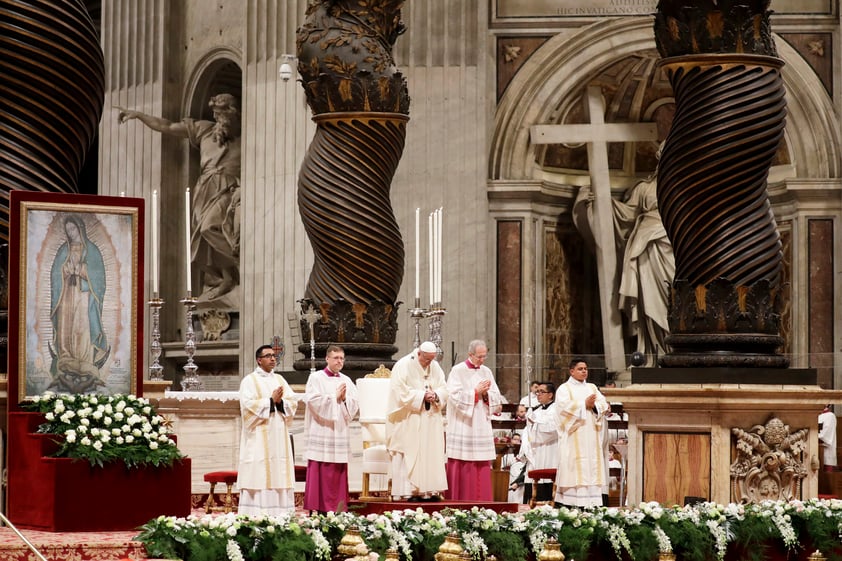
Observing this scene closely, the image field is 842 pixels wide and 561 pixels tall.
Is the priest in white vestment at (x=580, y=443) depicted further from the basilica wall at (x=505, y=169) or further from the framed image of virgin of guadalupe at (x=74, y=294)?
the basilica wall at (x=505, y=169)

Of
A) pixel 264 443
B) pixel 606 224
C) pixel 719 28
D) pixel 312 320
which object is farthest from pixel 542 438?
pixel 606 224

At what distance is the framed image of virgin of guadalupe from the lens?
940 cm

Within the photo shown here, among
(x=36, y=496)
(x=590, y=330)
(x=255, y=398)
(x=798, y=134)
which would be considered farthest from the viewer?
(x=590, y=330)

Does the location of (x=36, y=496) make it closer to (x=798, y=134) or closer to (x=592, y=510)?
(x=592, y=510)

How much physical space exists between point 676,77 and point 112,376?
12.7 ft

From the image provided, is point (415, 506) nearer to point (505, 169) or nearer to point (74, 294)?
point (74, 294)

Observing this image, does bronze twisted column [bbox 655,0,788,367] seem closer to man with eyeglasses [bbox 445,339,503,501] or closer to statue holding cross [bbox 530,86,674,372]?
man with eyeglasses [bbox 445,339,503,501]

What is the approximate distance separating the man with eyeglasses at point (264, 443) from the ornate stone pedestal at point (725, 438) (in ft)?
7.91

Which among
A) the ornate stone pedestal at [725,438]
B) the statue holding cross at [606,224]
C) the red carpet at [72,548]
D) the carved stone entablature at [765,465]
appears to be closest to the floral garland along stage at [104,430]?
the red carpet at [72,548]

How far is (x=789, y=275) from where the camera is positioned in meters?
18.0

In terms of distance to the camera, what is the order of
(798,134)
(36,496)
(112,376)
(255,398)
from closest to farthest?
(36,496) → (112,376) → (255,398) → (798,134)

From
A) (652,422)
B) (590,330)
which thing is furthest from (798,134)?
(652,422)

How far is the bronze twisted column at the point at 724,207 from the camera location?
9961 millimetres

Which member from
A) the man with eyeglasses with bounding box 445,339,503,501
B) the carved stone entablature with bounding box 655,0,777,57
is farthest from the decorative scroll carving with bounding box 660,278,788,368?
the man with eyeglasses with bounding box 445,339,503,501
